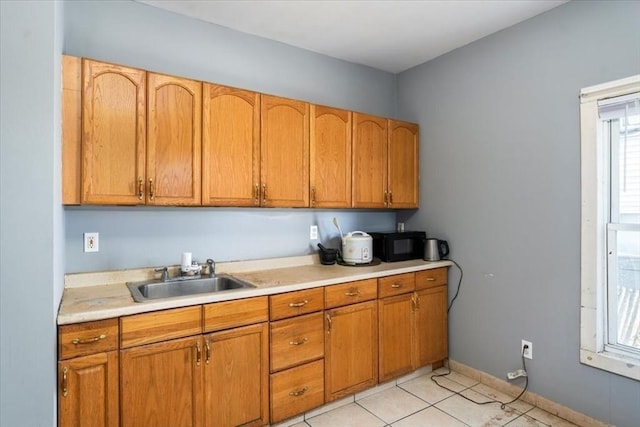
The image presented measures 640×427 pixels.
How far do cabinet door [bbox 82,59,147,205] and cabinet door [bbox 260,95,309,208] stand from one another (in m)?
0.73

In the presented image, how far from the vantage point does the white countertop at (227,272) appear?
1615 millimetres

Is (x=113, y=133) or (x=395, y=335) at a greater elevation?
(x=113, y=133)

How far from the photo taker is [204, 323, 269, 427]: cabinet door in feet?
6.06

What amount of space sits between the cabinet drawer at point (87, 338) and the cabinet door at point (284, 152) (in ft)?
3.63

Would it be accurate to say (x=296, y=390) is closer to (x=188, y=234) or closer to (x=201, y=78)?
(x=188, y=234)

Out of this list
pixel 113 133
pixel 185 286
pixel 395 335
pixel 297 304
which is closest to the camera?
pixel 113 133

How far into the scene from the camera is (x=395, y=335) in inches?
103

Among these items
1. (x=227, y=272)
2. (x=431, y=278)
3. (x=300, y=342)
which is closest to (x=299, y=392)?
(x=300, y=342)

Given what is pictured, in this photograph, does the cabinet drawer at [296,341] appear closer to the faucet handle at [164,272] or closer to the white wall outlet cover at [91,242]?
the faucet handle at [164,272]

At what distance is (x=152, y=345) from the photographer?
5.56 feet

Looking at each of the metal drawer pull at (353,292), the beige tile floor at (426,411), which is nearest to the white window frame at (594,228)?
the beige tile floor at (426,411)

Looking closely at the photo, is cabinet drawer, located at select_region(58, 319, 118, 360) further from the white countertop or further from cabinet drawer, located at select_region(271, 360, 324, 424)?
cabinet drawer, located at select_region(271, 360, 324, 424)

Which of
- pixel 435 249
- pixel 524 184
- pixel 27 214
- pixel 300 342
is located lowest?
pixel 300 342

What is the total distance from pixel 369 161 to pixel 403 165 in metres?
0.41
